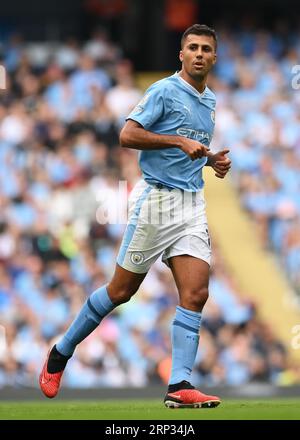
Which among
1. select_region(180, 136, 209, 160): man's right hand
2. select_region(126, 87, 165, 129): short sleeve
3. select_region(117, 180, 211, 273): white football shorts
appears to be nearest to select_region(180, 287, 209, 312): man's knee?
select_region(117, 180, 211, 273): white football shorts

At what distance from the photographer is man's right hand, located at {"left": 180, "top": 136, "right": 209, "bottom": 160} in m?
8.23

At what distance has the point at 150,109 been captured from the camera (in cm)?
855

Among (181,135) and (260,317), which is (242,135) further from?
(181,135)

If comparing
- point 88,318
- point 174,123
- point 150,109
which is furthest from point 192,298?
point 150,109

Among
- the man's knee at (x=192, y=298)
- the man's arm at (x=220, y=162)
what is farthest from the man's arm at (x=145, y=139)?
the man's knee at (x=192, y=298)

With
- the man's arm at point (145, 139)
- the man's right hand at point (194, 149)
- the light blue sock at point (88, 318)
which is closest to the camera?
the man's right hand at point (194, 149)

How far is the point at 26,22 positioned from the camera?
22625 millimetres

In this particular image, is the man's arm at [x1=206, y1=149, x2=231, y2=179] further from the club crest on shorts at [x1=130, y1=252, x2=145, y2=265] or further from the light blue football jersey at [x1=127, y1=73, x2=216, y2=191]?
the club crest on shorts at [x1=130, y1=252, x2=145, y2=265]

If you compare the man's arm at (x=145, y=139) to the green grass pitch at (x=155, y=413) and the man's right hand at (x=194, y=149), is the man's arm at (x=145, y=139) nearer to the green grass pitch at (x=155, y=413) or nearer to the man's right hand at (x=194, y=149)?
the man's right hand at (x=194, y=149)

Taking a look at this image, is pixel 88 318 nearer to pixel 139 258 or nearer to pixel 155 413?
pixel 139 258

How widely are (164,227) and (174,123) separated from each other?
2.30ft

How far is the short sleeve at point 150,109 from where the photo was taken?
855 cm

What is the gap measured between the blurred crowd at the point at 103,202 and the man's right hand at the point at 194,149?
24.5 ft

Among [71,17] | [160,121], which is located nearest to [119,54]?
[71,17]
